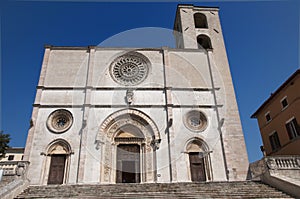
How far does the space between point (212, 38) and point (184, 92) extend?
718 cm

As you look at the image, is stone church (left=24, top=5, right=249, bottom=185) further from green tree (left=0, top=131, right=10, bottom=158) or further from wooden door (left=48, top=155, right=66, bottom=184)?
green tree (left=0, top=131, right=10, bottom=158)

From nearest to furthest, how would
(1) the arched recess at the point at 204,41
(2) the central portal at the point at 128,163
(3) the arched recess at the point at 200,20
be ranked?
1. (2) the central portal at the point at 128,163
2. (1) the arched recess at the point at 204,41
3. (3) the arched recess at the point at 200,20

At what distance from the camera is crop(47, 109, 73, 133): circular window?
13.8 meters

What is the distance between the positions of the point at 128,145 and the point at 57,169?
436 cm

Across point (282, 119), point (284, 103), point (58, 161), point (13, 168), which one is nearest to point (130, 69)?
point (58, 161)

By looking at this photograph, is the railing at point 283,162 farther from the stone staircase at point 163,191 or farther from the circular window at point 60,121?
the circular window at point 60,121

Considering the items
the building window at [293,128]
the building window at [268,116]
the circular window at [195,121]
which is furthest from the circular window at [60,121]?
the building window at [268,116]

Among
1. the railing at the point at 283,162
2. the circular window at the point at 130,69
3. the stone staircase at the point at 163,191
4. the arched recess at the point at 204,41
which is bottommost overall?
the stone staircase at the point at 163,191

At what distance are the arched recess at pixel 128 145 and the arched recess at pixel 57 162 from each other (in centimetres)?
198

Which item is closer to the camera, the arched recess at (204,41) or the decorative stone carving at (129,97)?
the decorative stone carving at (129,97)

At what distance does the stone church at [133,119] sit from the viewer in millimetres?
12992

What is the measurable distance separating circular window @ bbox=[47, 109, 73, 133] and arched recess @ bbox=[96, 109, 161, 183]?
214 centimetres

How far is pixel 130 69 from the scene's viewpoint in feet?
55.9

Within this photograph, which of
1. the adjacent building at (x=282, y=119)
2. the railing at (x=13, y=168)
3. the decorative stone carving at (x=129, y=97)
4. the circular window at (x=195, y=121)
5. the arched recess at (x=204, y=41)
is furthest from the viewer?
the arched recess at (x=204, y=41)
